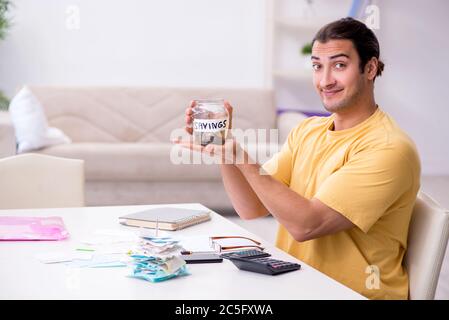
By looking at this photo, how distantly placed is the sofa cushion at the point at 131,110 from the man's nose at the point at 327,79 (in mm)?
3204

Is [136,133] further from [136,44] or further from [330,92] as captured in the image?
[330,92]

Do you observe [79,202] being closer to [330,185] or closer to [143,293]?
[330,185]

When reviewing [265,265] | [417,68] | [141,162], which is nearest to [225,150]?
[265,265]

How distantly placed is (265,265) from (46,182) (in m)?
1.18

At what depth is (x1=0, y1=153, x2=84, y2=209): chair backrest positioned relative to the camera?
7.75ft

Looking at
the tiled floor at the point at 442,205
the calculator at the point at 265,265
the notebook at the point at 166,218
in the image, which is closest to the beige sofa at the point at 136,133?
the tiled floor at the point at 442,205

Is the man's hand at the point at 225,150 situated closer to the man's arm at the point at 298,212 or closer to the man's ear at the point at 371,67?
the man's arm at the point at 298,212

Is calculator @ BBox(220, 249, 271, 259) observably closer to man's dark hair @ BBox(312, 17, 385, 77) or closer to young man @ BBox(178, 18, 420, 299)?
young man @ BBox(178, 18, 420, 299)

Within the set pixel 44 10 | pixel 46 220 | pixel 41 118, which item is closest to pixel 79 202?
pixel 46 220

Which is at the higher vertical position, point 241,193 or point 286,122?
point 241,193

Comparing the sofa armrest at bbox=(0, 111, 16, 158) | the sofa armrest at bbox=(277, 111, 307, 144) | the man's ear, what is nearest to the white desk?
the man's ear

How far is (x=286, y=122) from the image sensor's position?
4.89 m
